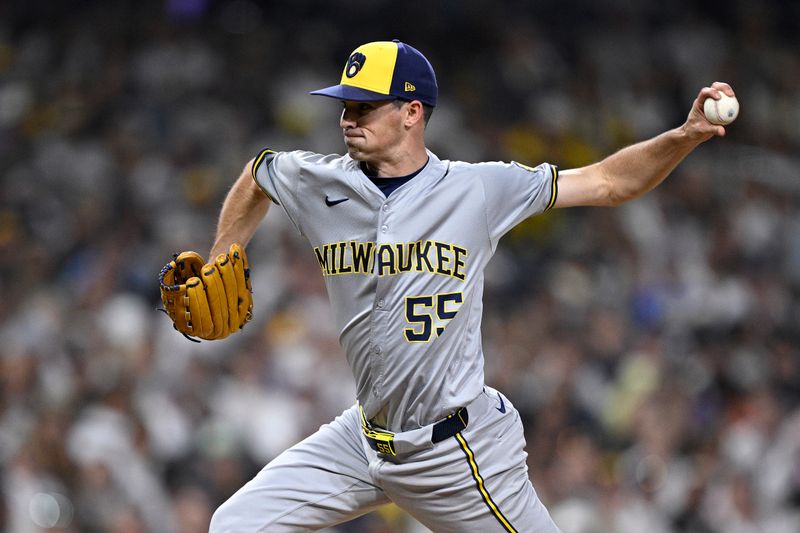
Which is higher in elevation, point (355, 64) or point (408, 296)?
point (355, 64)

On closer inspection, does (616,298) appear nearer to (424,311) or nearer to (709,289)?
(709,289)

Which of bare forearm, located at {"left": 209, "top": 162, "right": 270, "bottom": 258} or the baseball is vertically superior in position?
the baseball

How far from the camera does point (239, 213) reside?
356cm

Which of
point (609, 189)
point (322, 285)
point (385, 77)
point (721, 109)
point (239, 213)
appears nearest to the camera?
point (721, 109)

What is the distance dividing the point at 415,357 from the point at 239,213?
777 mm

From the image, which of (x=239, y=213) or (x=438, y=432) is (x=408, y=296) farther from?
(x=239, y=213)

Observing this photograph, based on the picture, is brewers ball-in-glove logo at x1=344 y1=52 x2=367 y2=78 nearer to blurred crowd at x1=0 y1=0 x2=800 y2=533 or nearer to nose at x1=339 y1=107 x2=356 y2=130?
nose at x1=339 y1=107 x2=356 y2=130

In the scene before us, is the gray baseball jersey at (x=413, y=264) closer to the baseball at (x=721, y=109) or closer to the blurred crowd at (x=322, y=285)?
the baseball at (x=721, y=109)

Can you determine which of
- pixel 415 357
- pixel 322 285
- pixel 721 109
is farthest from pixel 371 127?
pixel 322 285

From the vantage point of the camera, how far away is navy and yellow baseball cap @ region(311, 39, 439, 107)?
3193mm

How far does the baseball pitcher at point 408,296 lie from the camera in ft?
10.4

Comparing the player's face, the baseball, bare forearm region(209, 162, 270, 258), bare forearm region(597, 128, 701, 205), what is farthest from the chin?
the baseball

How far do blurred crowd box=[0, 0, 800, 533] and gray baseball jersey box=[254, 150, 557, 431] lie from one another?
305cm

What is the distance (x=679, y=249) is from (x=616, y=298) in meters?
0.75
